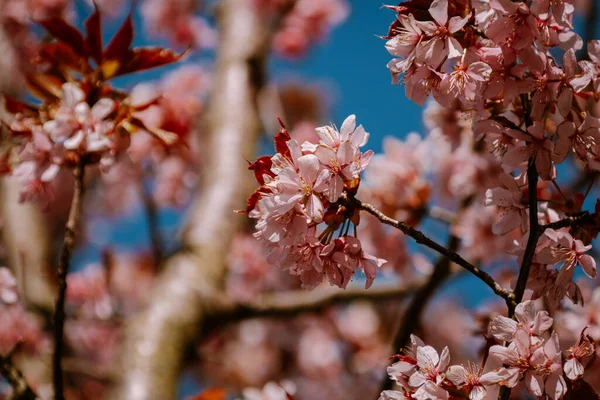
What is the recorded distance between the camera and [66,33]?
110 cm

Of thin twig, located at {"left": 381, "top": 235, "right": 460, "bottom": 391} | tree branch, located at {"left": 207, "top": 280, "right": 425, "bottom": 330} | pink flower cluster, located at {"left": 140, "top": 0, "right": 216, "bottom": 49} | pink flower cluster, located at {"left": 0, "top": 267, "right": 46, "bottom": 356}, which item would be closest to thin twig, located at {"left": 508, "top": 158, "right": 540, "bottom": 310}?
thin twig, located at {"left": 381, "top": 235, "right": 460, "bottom": 391}

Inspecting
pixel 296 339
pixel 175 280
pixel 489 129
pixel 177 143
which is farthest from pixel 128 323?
pixel 296 339

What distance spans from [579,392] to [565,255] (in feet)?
Result: 0.56

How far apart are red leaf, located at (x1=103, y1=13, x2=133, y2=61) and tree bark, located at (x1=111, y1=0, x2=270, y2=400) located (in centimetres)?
77

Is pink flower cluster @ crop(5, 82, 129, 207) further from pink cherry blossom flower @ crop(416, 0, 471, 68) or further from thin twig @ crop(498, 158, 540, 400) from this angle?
thin twig @ crop(498, 158, 540, 400)

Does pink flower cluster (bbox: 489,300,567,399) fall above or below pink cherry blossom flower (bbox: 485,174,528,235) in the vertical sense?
below

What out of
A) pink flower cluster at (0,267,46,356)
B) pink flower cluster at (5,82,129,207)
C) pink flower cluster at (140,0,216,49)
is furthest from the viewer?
pink flower cluster at (140,0,216,49)

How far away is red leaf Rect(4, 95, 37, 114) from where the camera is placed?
1101mm

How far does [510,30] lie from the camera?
74 cm

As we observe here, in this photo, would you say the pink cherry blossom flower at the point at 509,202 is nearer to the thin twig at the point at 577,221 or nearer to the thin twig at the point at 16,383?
the thin twig at the point at 577,221

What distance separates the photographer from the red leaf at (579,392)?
756 millimetres

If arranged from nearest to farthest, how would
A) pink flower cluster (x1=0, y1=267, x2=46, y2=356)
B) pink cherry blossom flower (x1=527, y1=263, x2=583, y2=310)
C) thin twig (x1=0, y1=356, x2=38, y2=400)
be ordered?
1. pink cherry blossom flower (x1=527, y1=263, x2=583, y2=310)
2. thin twig (x1=0, y1=356, x2=38, y2=400)
3. pink flower cluster (x1=0, y1=267, x2=46, y2=356)

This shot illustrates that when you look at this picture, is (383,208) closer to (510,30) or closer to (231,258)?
(231,258)

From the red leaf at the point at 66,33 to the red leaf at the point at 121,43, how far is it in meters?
0.05
